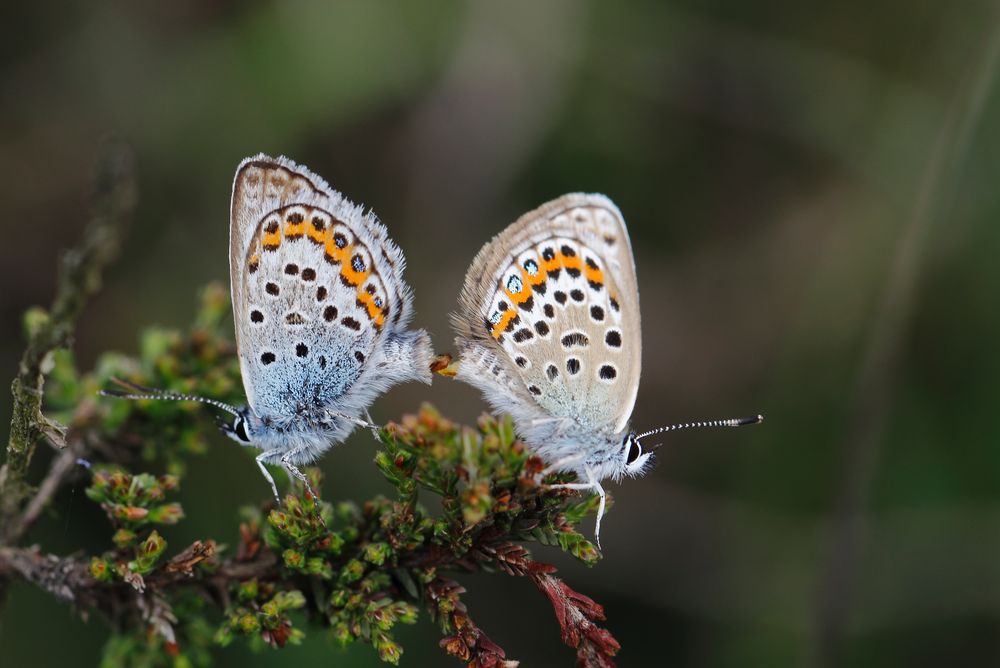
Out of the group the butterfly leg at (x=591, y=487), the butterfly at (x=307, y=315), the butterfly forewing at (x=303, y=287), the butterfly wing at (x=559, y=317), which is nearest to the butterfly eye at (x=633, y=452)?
the butterfly wing at (x=559, y=317)

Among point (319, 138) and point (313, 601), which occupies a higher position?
point (319, 138)

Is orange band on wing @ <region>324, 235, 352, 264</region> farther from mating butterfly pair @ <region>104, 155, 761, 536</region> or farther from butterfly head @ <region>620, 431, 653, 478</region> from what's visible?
butterfly head @ <region>620, 431, 653, 478</region>

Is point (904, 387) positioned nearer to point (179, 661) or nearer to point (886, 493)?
point (886, 493)

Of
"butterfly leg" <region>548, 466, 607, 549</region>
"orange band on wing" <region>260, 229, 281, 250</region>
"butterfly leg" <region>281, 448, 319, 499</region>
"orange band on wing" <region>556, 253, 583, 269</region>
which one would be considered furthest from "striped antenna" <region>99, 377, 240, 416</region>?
"orange band on wing" <region>556, 253, 583, 269</region>

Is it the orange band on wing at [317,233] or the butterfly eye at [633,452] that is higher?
the orange band on wing at [317,233]

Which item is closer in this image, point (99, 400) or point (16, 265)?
point (99, 400)

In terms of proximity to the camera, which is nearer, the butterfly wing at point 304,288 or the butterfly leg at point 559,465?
the butterfly leg at point 559,465

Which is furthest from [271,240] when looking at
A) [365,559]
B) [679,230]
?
[679,230]

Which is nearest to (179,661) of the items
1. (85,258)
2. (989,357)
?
(85,258)

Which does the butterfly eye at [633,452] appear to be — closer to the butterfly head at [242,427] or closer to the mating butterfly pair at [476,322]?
the mating butterfly pair at [476,322]
